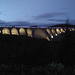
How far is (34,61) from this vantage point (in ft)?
46.5

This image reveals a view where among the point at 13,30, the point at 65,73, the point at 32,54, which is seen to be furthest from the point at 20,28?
the point at 65,73

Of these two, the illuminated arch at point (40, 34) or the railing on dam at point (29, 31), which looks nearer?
the railing on dam at point (29, 31)

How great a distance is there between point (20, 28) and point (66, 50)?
76158mm

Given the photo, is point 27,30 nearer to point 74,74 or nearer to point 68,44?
point 68,44

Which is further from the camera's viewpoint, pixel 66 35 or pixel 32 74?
pixel 66 35

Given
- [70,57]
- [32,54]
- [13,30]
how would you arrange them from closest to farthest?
[70,57]
[32,54]
[13,30]

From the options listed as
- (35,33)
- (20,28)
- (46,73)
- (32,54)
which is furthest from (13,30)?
(46,73)

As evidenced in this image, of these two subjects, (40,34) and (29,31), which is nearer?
(40,34)

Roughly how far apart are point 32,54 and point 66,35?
3.02 m

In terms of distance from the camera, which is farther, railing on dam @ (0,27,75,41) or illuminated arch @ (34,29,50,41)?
→ illuminated arch @ (34,29,50,41)

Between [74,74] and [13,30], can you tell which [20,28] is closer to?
[13,30]

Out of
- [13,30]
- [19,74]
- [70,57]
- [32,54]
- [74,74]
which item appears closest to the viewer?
[19,74]

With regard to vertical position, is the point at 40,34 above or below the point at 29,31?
below

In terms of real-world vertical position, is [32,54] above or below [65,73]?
below
